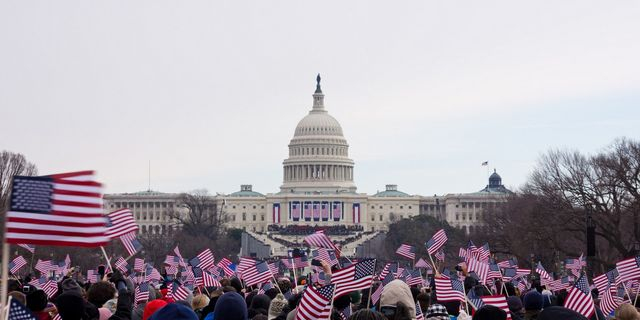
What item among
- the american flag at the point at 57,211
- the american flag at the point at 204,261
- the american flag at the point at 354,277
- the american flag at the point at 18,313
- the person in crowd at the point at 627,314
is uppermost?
the american flag at the point at 204,261

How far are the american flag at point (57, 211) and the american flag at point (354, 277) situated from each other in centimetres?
588

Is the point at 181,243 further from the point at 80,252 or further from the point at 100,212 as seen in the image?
the point at 100,212

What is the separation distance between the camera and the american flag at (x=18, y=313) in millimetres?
8602

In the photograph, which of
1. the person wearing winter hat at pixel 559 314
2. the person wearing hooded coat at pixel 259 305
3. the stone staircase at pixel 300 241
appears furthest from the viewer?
the stone staircase at pixel 300 241

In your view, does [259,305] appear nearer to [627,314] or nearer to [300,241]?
[627,314]

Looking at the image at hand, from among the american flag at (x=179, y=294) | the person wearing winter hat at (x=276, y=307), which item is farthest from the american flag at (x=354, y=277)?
the american flag at (x=179, y=294)

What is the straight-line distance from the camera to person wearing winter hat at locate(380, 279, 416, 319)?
36.2 feet

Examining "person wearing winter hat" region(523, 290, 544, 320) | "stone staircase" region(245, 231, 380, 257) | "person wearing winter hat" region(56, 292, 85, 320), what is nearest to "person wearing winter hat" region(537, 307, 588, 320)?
"person wearing winter hat" region(56, 292, 85, 320)

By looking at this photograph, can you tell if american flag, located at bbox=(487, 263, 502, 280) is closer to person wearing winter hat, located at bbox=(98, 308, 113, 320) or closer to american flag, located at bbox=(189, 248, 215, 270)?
american flag, located at bbox=(189, 248, 215, 270)

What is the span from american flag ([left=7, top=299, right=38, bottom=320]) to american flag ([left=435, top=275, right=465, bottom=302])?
8858 millimetres

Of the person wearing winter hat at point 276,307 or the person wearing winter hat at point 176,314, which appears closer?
the person wearing winter hat at point 176,314

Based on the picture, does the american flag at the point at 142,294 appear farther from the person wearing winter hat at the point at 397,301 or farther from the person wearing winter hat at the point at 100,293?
the person wearing winter hat at the point at 397,301

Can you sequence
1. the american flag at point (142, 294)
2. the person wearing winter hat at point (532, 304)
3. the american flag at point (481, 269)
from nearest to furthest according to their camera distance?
the person wearing winter hat at point (532, 304) < the american flag at point (142, 294) < the american flag at point (481, 269)

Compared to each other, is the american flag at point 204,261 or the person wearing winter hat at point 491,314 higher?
the american flag at point 204,261
